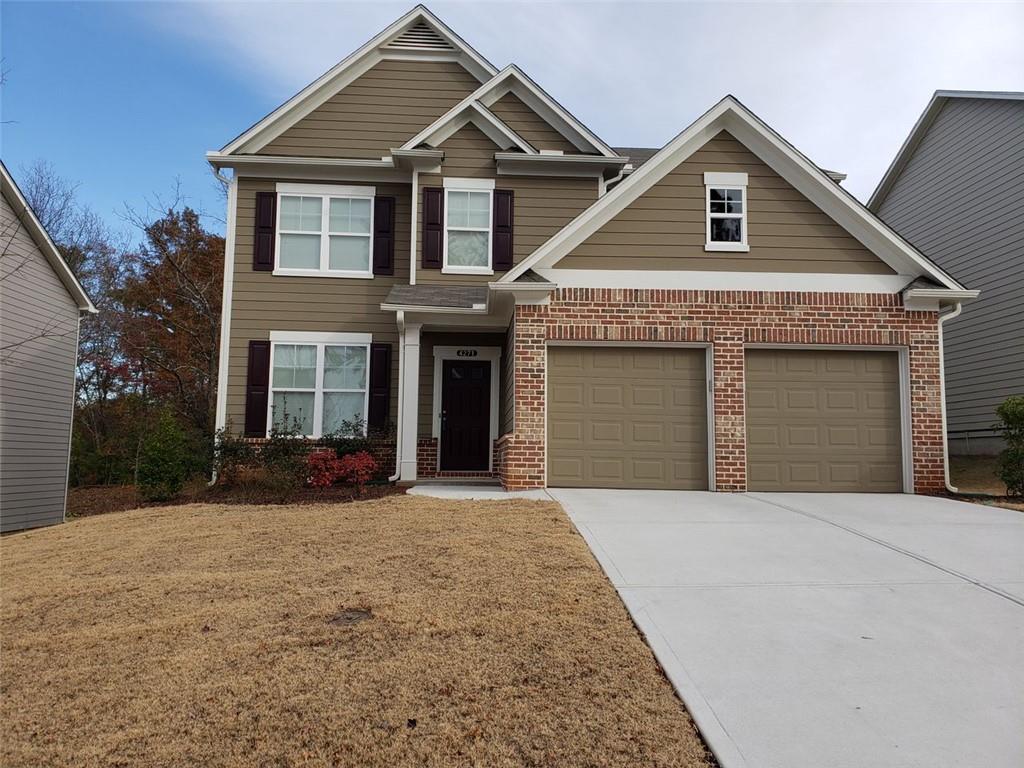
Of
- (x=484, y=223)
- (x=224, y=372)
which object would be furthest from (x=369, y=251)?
(x=224, y=372)

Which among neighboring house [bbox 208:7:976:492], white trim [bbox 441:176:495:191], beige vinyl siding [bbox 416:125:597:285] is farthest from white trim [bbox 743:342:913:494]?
white trim [bbox 441:176:495:191]

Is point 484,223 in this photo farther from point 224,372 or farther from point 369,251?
point 224,372

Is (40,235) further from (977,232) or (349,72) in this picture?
(977,232)

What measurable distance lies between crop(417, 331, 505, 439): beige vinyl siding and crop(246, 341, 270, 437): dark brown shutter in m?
2.88

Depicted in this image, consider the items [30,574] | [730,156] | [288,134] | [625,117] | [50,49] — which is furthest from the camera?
[625,117]

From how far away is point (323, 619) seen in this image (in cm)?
436

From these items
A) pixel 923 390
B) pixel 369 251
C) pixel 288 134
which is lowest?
pixel 923 390

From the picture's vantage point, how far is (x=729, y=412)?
9.84m

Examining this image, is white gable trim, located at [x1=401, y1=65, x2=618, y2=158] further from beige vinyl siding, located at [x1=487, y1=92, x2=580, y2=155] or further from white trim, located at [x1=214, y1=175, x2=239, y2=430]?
white trim, located at [x1=214, y1=175, x2=239, y2=430]

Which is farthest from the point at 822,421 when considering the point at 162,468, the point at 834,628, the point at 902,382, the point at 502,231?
the point at 162,468

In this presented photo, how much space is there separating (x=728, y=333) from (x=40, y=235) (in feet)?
41.6

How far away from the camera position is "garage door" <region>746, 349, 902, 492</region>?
9.94m

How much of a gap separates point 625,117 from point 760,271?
12.6 meters

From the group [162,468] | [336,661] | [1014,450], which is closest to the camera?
[336,661]
